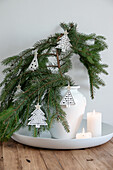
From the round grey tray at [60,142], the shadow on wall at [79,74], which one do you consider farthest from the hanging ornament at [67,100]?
the shadow on wall at [79,74]

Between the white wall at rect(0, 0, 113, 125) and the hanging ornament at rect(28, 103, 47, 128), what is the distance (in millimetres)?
502

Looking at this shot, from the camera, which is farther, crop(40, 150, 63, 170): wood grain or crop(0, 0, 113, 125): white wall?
crop(0, 0, 113, 125): white wall

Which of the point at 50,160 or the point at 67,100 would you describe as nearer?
the point at 50,160

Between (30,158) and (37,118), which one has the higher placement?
(37,118)

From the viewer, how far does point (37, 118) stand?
3.47 ft

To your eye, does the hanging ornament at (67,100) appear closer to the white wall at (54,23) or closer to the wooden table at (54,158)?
the wooden table at (54,158)

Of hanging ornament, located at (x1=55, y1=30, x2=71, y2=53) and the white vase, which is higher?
hanging ornament, located at (x1=55, y1=30, x2=71, y2=53)

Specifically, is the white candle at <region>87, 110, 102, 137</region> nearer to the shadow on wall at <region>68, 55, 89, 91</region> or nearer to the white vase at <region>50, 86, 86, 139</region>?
the white vase at <region>50, 86, 86, 139</region>

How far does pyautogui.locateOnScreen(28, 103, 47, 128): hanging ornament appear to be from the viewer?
1.06 m

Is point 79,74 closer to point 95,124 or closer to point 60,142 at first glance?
point 95,124

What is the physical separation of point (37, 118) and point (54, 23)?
0.70 metres

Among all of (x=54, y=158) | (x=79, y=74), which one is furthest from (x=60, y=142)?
(x=79, y=74)

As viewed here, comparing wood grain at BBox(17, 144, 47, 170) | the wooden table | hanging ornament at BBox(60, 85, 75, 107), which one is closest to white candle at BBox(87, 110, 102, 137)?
the wooden table

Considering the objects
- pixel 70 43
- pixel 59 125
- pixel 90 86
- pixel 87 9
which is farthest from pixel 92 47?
pixel 59 125
